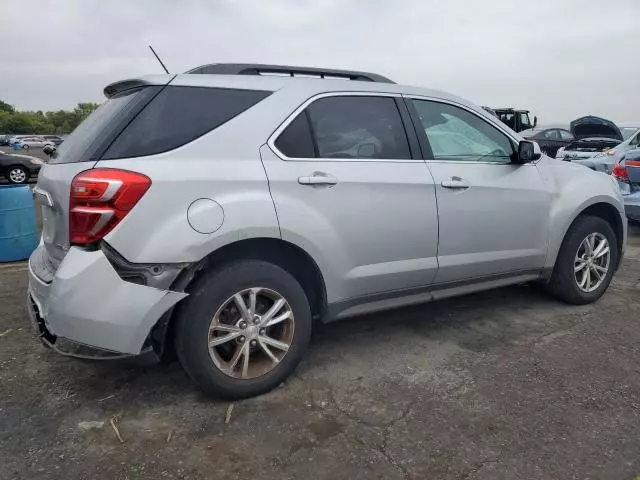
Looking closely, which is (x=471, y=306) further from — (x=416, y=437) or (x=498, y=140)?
(x=416, y=437)

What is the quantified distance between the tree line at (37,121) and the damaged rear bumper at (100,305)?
94.6m

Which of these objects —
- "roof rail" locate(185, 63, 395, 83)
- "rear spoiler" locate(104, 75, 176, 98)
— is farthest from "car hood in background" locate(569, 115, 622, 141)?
"rear spoiler" locate(104, 75, 176, 98)

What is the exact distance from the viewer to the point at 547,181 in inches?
153

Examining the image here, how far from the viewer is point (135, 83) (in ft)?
9.35

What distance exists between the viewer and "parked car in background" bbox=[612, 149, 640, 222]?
6.52 meters

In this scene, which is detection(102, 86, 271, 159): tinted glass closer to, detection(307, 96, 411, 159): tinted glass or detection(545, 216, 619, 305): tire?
detection(307, 96, 411, 159): tinted glass

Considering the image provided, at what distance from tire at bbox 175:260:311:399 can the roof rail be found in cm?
111

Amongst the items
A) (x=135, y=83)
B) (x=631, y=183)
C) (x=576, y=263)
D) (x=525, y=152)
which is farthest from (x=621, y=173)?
(x=135, y=83)

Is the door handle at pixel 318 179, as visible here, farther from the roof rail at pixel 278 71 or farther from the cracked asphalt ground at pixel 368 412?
the cracked asphalt ground at pixel 368 412

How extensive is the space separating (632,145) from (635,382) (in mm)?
7210

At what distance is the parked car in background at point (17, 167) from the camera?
1466 cm

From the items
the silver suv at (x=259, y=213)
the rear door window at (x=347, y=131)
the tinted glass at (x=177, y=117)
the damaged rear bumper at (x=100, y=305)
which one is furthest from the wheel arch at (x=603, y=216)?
the damaged rear bumper at (x=100, y=305)

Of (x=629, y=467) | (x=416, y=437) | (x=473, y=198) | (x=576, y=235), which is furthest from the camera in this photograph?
(x=576, y=235)

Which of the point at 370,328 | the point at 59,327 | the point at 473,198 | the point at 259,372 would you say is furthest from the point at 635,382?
the point at 59,327
